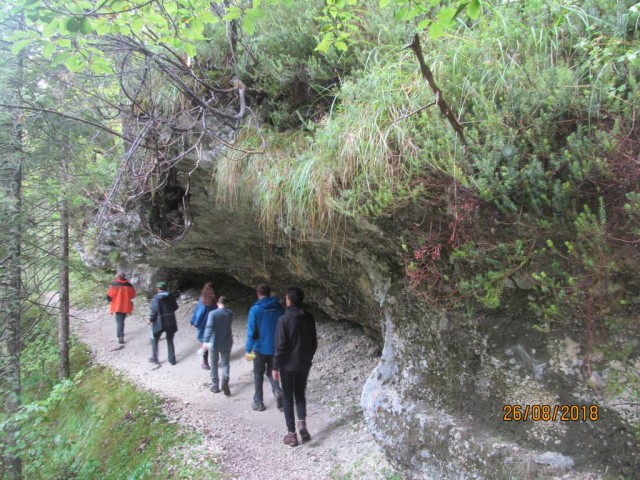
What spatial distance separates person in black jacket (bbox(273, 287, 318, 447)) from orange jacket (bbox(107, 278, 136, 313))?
21.1 ft

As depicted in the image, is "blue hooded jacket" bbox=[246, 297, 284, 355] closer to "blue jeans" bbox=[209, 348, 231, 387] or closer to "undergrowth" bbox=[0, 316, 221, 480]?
"blue jeans" bbox=[209, 348, 231, 387]

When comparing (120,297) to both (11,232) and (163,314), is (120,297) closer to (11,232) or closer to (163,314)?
(163,314)

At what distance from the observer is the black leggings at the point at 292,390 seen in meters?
4.61

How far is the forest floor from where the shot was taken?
4547 millimetres

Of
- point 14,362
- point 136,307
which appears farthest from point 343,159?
point 136,307

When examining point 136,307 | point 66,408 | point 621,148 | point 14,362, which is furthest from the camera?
point 136,307

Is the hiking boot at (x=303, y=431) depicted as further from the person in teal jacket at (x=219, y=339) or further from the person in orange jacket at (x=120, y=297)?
the person in orange jacket at (x=120, y=297)

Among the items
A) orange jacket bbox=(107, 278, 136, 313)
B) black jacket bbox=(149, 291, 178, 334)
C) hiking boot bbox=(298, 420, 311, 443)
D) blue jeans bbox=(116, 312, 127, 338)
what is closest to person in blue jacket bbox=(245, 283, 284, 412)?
hiking boot bbox=(298, 420, 311, 443)

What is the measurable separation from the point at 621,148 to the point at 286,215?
3.46 metres

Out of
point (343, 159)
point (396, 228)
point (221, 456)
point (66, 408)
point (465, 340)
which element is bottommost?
point (66, 408)

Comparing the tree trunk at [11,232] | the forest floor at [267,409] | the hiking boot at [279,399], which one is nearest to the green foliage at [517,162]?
the forest floor at [267,409]

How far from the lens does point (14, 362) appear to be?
6.23 meters

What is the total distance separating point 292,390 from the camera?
4637 millimetres

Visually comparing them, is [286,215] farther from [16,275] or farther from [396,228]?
[16,275]
